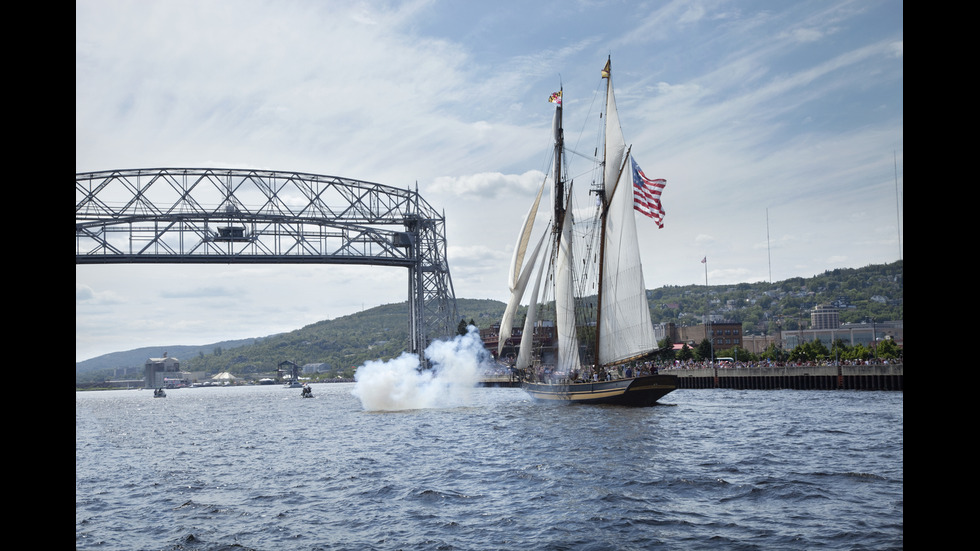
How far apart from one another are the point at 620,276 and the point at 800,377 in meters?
37.8

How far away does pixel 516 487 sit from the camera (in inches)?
886

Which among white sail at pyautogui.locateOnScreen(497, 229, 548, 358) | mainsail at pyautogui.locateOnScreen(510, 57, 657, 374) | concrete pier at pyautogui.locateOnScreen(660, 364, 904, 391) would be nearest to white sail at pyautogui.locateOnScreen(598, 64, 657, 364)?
mainsail at pyautogui.locateOnScreen(510, 57, 657, 374)

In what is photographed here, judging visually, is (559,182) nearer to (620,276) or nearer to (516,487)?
(620,276)

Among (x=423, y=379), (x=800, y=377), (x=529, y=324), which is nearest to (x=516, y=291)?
(x=529, y=324)

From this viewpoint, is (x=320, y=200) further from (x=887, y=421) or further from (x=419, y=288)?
(x=887, y=421)

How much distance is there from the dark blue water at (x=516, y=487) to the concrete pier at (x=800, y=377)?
1244 inches

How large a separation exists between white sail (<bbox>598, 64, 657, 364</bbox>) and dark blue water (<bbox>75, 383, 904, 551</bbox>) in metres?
8.11

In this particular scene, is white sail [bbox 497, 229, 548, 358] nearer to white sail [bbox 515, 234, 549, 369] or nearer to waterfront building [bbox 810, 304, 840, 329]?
white sail [bbox 515, 234, 549, 369]

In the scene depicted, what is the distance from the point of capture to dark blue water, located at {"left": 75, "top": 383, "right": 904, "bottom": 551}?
1639 centimetres

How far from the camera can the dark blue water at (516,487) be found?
53.8ft

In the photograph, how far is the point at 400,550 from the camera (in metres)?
15.6
